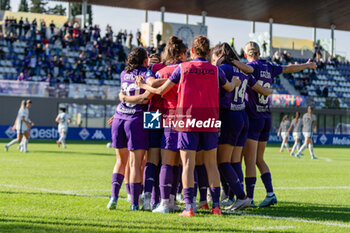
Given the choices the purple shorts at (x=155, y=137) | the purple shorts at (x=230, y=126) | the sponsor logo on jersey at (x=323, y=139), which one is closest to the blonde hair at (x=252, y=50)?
the purple shorts at (x=230, y=126)

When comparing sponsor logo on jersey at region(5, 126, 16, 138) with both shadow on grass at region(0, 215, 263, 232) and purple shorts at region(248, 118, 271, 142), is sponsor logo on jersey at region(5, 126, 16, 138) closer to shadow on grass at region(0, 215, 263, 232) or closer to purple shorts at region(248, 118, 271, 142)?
purple shorts at region(248, 118, 271, 142)

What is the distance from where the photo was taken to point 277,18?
5262 centimetres

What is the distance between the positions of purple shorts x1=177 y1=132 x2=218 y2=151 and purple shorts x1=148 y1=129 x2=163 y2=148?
50 centimetres

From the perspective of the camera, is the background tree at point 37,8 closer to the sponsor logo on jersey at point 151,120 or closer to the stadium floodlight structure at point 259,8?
the stadium floodlight structure at point 259,8

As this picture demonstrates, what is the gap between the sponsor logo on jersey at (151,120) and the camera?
8.02 meters

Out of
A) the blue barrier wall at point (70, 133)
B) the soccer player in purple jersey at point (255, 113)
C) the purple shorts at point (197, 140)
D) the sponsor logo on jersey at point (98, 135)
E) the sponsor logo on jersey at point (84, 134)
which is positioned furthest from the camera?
the sponsor logo on jersey at point (98, 135)

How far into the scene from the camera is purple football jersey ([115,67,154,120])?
805 centimetres

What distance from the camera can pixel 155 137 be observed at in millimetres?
8125

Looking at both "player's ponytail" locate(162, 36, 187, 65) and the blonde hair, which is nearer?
"player's ponytail" locate(162, 36, 187, 65)

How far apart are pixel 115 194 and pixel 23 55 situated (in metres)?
35.2

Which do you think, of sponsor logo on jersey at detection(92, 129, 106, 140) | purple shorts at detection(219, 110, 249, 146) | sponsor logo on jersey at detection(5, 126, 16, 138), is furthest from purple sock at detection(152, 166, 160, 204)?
sponsor logo on jersey at detection(92, 129, 106, 140)

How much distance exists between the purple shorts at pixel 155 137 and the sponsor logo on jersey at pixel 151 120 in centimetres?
9

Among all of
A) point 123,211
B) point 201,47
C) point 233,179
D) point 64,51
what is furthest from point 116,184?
point 64,51

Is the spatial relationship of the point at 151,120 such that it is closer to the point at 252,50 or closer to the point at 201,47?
the point at 201,47
